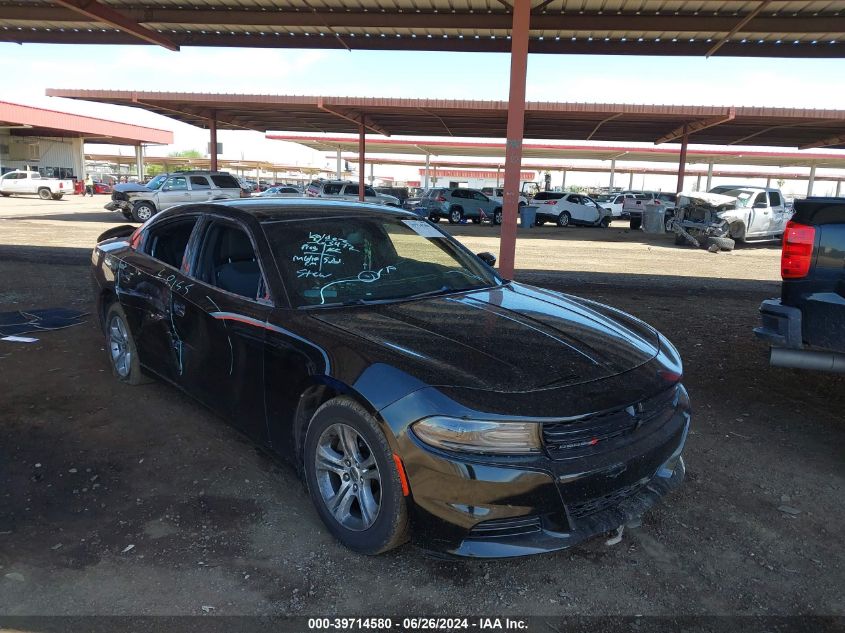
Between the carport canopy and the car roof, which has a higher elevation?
the carport canopy

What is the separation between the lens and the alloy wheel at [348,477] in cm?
270

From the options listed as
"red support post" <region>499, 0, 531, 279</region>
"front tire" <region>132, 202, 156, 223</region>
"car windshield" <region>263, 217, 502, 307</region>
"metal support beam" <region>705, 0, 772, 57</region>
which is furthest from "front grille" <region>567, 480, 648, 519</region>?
"front tire" <region>132, 202, 156, 223</region>

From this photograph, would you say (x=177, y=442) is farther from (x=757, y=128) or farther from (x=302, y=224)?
(x=757, y=128)

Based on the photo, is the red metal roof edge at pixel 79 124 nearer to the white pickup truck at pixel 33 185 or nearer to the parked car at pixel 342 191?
the white pickup truck at pixel 33 185

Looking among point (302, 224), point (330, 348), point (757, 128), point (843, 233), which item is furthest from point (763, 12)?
point (757, 128)

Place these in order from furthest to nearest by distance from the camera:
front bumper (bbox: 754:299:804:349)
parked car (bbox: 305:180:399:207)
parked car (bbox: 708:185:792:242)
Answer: parked car (bbox: 305:180:399:207)
parked car (bbox: 708:185:792:242)
front bumper (bbox: 754:299:804:349)

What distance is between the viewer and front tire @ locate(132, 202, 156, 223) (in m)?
21.3

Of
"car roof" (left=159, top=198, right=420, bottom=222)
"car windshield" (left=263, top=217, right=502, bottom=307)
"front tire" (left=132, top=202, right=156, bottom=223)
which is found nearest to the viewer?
"car windshield" (left=263, top=217, right=502, bottom=307)

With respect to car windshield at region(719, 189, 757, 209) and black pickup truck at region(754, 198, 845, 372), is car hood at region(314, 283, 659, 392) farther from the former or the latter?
car windshield at region(719, 189, 757, 209)

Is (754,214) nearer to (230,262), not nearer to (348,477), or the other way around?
(230,262)

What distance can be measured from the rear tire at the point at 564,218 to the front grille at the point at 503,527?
28.4m

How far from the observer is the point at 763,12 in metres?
10.2

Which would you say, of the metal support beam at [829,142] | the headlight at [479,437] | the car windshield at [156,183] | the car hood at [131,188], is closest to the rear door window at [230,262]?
the headlight at [479,437]

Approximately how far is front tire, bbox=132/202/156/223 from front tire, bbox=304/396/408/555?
2088 cm
